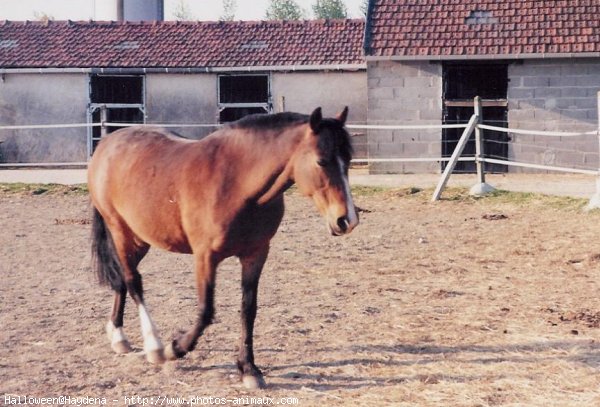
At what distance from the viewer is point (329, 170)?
406cm

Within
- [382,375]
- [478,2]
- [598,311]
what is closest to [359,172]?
[478,2]

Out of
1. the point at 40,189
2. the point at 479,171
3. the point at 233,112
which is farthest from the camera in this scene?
the point at 233,112

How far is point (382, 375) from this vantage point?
456 cm

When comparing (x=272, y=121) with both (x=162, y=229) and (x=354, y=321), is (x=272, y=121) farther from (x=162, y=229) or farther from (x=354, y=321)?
(x=354, y=321)

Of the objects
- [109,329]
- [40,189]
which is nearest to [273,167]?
[109,329]

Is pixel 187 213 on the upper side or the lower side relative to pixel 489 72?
lower

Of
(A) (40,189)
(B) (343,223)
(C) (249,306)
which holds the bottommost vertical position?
(A) (40,189)

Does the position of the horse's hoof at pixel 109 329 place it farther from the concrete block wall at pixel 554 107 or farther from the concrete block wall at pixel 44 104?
the concrete block wall at pixel 44 104

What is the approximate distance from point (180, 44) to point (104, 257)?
18.7m

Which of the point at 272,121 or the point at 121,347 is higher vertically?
the point at 272,121

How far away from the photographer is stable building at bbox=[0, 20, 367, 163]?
861 inches

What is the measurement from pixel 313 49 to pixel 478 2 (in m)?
4.98

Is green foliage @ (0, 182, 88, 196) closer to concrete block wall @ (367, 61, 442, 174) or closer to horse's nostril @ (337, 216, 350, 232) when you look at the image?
concrete block wall @ (367, 61, 442, 174)

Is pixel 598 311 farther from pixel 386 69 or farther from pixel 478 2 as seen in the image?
pixel 478 2
